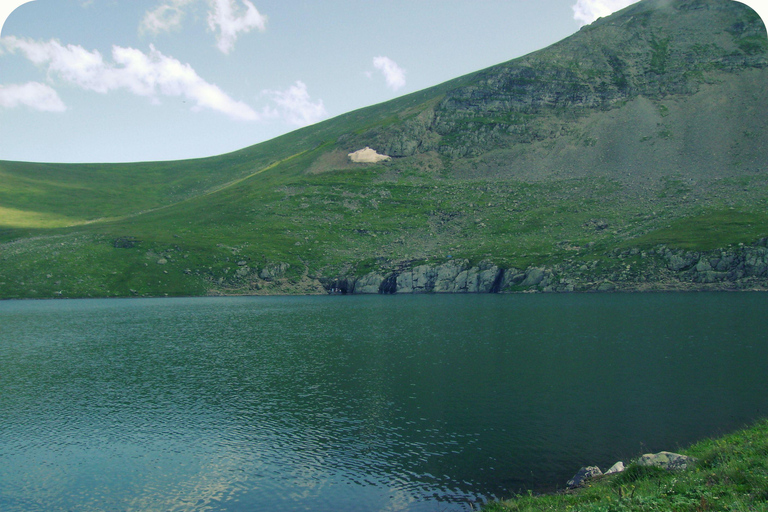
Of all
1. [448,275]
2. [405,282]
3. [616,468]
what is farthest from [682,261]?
[616,468]

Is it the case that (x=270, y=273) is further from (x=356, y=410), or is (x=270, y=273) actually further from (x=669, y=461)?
(x=669, y=461)

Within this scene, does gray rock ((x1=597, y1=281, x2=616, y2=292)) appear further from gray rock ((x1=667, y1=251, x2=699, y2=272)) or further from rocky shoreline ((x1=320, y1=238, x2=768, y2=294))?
gray rock ((x1=667, y1=251, x2=699, y2=272))

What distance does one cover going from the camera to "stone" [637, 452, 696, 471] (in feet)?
71.8

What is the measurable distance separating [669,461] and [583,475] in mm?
4509

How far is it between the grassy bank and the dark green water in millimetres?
4701

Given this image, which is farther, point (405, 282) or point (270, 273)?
point (270, 273)

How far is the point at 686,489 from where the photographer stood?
17109 millimetres

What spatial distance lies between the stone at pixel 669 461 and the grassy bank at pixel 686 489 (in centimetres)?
53

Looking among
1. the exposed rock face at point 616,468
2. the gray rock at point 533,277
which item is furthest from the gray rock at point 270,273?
the exposed rock face at point 616,468

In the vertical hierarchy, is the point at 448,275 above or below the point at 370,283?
above

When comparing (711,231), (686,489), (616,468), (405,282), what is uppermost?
(711,231)

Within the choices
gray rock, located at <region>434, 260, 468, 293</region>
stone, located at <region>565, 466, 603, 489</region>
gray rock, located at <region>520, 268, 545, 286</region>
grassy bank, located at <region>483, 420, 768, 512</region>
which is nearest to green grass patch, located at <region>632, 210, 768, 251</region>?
gray rock, located at <region>520, 268, 545, 286</region>

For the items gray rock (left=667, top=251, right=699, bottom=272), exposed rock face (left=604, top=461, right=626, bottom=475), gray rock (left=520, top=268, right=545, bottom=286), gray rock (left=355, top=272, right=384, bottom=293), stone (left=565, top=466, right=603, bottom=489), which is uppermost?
exposed rock face (left=604, top=461, right=626, bottom=475)

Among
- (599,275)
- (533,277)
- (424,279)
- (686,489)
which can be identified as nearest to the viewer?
(686,489)
